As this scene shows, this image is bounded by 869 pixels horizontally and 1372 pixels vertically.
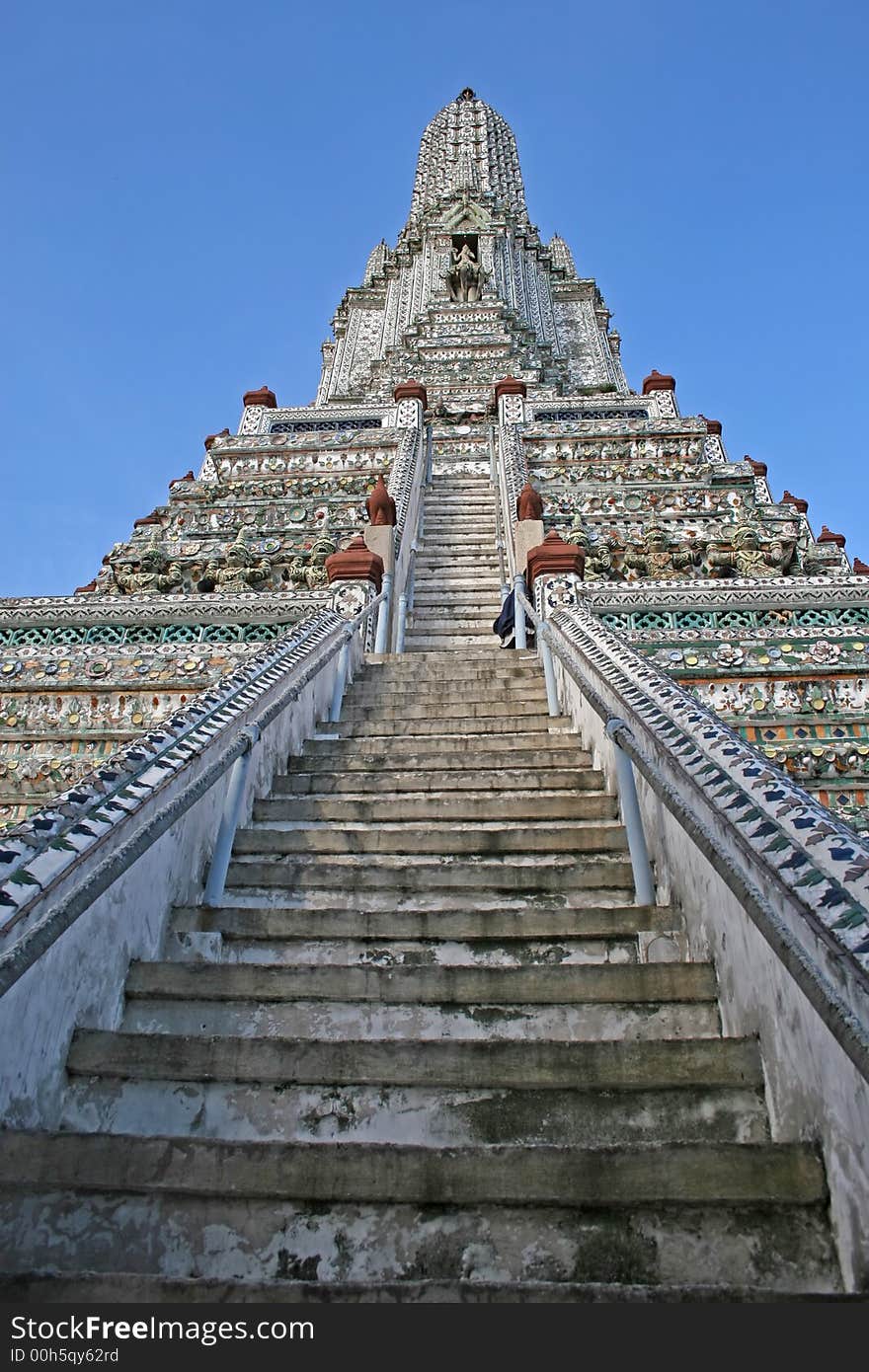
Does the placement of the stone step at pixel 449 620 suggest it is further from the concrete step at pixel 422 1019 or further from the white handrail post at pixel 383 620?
the concrete step at pixel 422 1019

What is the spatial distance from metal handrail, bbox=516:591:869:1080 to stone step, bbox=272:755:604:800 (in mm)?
710

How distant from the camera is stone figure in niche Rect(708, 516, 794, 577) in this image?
10570 mm

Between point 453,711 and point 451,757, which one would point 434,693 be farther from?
point 451,757

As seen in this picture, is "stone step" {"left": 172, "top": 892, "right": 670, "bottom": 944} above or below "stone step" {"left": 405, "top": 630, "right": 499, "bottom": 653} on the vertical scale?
below

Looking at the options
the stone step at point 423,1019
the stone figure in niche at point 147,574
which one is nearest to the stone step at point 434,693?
the stone step at point 423,1019

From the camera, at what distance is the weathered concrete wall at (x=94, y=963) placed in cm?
256

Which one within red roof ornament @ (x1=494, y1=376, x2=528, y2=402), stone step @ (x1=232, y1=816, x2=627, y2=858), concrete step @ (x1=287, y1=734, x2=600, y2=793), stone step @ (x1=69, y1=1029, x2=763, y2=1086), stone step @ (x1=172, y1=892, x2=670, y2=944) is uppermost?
red roof ornament @ (x1=494, y1=376, x2=528, y2=402)

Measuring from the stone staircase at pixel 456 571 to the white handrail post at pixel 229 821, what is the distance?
557cm

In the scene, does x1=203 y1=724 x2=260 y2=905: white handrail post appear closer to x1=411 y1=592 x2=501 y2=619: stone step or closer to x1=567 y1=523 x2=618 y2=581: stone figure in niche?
x1=567 y1=523 x2=618 y2=581: stone figure in niche

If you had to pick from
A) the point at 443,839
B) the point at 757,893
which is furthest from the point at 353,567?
the point at 757,893

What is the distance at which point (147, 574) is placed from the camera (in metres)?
10.3

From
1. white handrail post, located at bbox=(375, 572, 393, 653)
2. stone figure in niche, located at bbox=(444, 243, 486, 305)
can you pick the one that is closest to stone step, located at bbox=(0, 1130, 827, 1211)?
white handrail post, located at bbox=(375, 572, 393, 653)

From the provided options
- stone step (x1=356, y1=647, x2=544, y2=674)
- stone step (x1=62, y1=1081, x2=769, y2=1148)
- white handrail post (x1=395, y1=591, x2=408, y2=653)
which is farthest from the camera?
white handrail post (x1=395, y1=591, x2=408, y2=653)

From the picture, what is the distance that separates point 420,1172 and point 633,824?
78.5 inches
